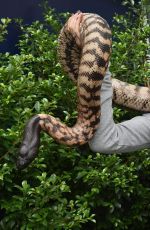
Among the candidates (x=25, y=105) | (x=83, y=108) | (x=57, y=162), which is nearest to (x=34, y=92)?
(x=25, y=105)

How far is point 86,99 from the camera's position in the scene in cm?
317

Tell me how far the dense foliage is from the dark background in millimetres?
150

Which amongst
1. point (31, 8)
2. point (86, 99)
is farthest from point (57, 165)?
point (31, 8)

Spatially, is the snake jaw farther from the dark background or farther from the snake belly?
the dark background

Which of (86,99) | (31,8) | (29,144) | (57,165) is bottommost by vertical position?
(57,165)

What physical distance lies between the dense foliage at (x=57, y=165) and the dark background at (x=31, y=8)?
0.15m

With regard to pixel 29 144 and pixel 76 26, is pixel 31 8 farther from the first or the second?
pixel 29 144

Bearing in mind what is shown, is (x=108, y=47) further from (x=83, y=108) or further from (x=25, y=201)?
(x=25, y=201)

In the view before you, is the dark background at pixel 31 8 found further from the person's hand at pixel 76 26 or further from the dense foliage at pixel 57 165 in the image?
the person's hand at pixel 76 26

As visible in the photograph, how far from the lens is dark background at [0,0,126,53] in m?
5.65

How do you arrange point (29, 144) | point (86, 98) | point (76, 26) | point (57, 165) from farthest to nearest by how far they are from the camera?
point (57, 165), point (76, 26), point (86, 98), point (29, 144)

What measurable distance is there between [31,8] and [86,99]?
118 inches

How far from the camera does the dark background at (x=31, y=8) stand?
5652 millimetres

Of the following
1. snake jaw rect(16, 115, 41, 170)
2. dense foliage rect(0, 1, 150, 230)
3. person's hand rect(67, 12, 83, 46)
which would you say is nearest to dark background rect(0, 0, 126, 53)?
dense foliage rect(0, 1, 150, 230)
